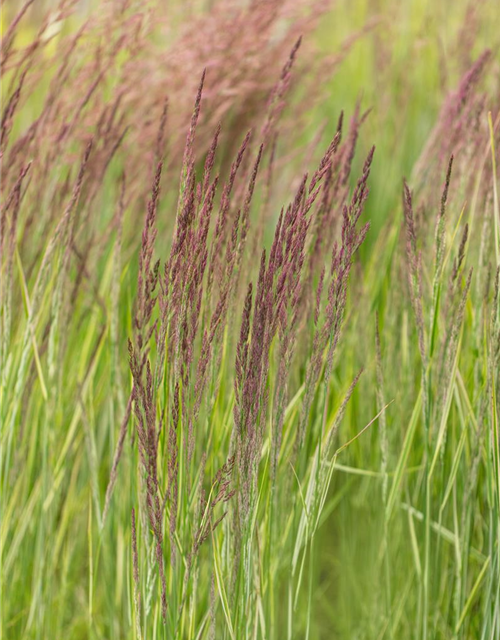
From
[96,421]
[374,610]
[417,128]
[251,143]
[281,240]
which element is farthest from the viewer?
[417,128]

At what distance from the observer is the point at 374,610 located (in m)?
1.44

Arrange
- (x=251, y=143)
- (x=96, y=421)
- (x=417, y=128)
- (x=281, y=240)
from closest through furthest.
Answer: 1. (x=281, y=240)
2. (x=251, y=143)
3. (x=96, y=421)
4. (x=417, y=128)

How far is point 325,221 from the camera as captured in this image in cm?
125

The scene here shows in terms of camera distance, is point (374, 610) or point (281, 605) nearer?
point (374, 610)

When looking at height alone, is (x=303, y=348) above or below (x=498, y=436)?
above

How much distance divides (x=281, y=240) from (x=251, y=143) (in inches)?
31.4

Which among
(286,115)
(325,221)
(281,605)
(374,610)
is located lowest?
(281,605)

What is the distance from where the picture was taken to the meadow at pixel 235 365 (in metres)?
0.89

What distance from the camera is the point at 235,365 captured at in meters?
0.84

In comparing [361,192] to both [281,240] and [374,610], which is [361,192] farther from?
[374,610]

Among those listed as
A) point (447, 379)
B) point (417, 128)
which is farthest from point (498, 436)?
point (417, 128)

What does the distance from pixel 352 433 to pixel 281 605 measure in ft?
1.70

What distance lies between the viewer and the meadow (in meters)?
0.89

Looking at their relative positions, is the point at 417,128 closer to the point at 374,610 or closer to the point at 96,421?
the point at 96,421
